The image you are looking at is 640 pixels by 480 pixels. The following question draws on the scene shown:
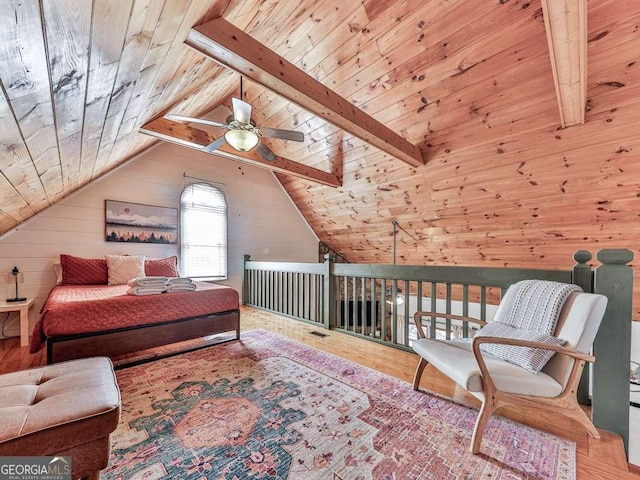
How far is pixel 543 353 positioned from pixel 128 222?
16.6 ft

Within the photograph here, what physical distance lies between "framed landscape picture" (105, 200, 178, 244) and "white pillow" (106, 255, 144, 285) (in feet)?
2.09

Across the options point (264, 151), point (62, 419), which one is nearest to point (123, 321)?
point (62, 419)

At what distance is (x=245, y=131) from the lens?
2.54 metres

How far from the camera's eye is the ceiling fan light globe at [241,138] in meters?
2.54

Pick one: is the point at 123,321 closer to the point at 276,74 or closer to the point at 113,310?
the point at 113,310

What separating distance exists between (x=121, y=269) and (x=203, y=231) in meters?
1.52

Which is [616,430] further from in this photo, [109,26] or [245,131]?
[245,131]

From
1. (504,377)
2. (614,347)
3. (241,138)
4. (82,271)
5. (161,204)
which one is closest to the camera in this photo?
(504,377)

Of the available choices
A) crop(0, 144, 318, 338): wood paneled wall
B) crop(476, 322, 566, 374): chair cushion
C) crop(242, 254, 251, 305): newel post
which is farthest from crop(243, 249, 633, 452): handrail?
crop(0, 144, 318, 338): wood paneled wall

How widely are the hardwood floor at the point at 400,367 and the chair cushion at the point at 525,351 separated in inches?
18.1

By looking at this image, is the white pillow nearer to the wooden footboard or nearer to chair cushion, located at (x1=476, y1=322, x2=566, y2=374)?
the wooden footboard

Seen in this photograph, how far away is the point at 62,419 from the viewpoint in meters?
1.01

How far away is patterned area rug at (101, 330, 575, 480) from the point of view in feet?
4.40

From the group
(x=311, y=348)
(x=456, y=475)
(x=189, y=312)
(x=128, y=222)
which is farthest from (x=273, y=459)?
(x=128, y=222)
